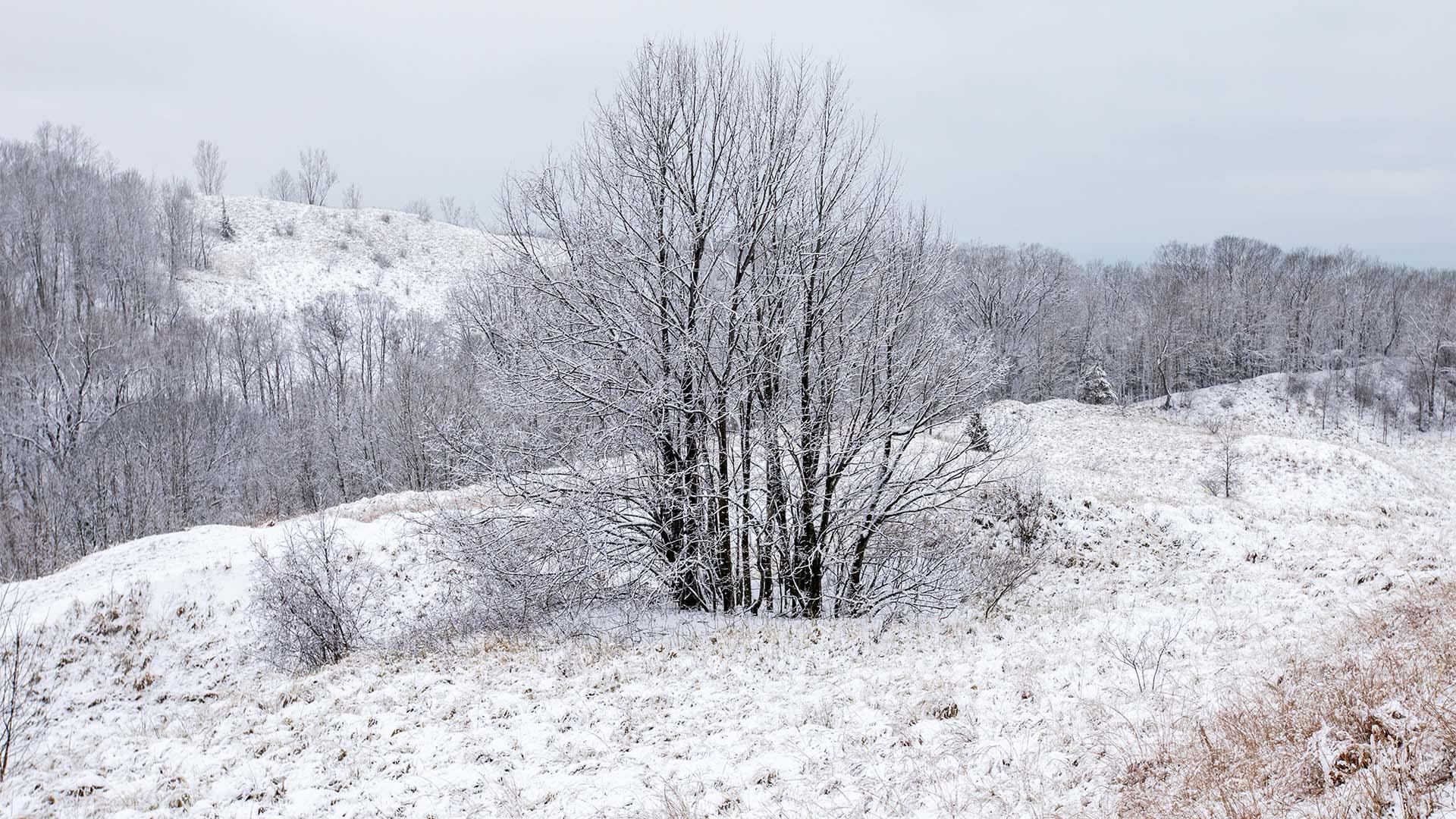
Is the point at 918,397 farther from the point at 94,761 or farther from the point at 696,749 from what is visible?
the point at 94,761

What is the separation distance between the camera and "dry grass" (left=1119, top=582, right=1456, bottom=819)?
12.3ft

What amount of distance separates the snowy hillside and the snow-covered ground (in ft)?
178

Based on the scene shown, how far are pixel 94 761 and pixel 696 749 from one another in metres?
6.82

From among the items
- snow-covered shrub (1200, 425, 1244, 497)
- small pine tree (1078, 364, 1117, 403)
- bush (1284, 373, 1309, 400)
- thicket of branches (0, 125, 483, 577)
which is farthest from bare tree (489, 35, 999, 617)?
bush (1284, 373, 1309, 400)

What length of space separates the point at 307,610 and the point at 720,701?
9.57 meters

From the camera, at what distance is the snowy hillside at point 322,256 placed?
206 feet

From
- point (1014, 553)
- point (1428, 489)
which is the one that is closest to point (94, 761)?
point (1014, 553)

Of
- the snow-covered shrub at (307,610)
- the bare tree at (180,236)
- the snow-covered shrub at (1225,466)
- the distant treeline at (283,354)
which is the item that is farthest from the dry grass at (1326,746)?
the bare tree at (180,236)

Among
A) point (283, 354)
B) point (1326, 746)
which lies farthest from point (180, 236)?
point (1326, 746)

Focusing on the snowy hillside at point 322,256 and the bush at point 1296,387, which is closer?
Result: the bush at point 1296,387

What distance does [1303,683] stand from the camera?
5.34m

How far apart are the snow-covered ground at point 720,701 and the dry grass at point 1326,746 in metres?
0.35

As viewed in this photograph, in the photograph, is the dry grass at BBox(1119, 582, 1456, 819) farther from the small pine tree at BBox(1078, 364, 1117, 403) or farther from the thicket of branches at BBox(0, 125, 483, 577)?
the small pine tree at BBox(1078, 364, 1117, 403)

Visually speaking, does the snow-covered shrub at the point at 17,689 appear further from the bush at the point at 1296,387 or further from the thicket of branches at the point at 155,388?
the bush at the point at 1296,387
